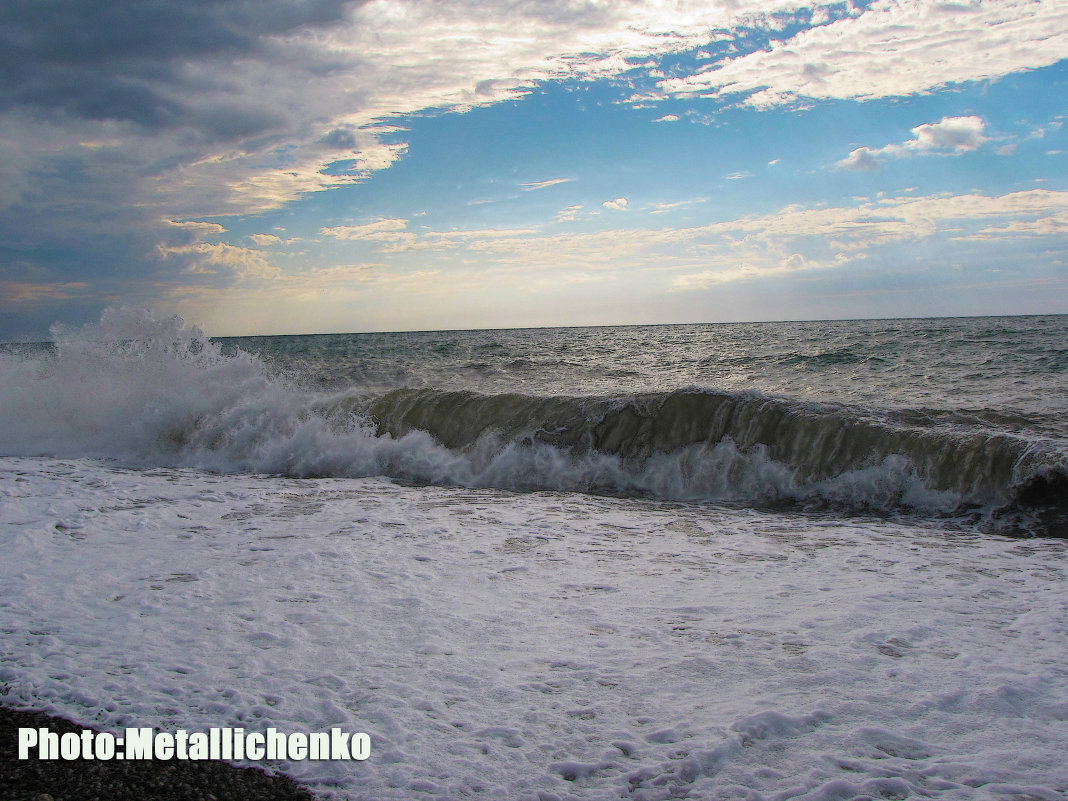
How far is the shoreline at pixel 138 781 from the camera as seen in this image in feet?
8.12

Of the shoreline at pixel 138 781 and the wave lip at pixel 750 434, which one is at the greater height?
the wave lip at pixel 750 434

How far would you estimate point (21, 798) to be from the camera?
2412 millimetres

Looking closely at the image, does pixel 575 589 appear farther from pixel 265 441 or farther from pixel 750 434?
pixel 265 441

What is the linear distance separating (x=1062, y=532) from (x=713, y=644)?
196 inches

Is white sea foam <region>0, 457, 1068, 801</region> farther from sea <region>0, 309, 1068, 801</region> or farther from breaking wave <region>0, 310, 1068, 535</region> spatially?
breaking wave <region>0, 310, 1068, 535</region>

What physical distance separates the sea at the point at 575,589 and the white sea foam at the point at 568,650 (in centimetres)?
2

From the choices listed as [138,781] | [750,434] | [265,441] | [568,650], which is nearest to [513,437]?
[750,434]

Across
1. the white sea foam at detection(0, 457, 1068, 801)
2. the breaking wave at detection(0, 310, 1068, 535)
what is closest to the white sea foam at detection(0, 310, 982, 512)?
the breaking wave at detection(0, 310, 1068, 535)

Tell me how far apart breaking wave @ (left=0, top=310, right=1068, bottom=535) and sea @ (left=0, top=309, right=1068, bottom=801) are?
58 mm

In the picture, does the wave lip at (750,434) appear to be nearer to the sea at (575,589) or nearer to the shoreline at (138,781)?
the sea at (575,589)

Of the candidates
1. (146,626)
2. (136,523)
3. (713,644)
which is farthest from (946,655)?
(136,523)

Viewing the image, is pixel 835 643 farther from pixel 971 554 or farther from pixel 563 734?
pixel 971 554

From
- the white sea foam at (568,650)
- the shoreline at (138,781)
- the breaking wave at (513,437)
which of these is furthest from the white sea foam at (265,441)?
the shoreline at (138,781)

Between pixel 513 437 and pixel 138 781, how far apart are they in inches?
335
